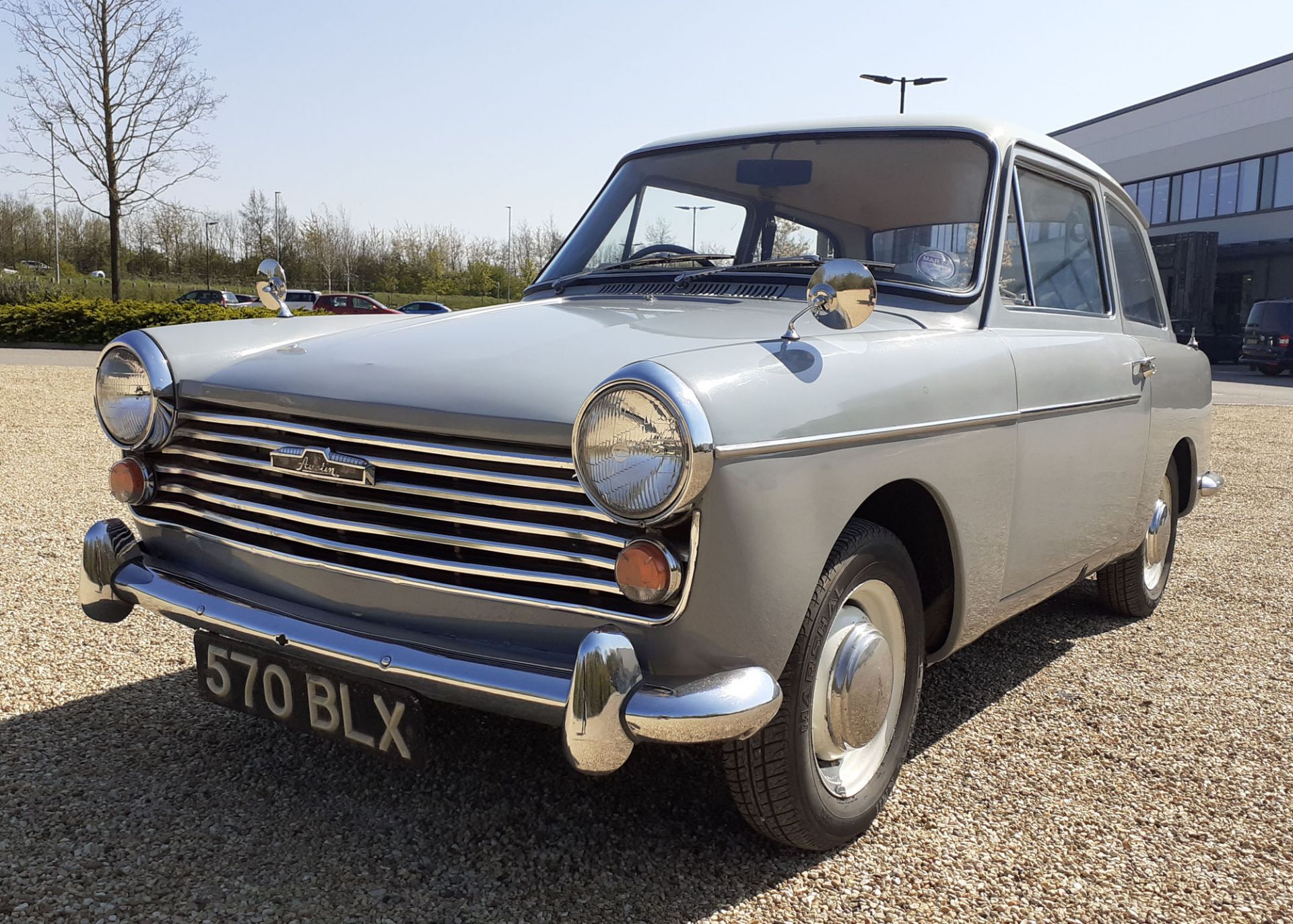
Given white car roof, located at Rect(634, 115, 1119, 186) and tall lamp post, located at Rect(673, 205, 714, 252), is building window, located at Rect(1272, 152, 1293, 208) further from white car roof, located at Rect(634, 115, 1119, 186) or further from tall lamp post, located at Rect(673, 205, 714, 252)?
tall lamp post, located at Rect(673, 205, 714, 252)

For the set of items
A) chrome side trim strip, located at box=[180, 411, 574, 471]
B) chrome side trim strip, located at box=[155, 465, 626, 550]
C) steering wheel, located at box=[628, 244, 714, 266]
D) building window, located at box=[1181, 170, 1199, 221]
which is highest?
building window, located at box=[1181, 170, 1199, 221]

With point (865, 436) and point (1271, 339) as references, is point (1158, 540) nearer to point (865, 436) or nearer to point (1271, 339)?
point (865, 436)

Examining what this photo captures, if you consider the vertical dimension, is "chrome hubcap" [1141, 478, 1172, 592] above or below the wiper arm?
below

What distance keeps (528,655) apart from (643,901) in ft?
1.99

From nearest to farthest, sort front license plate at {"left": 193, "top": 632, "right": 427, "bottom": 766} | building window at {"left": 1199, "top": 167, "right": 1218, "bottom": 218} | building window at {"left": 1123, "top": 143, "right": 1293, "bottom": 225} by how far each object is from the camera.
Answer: front license plate at {"left": 193, "top": 632, "right": 427, "bottom": 766} < building window at {"left": 1123, "top": 143, "right": 1293, "bottom": 225} < building window at {"left": 1199, "top": 167, "right": 1218, "bottom": 218}

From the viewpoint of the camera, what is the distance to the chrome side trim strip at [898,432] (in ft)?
6.44

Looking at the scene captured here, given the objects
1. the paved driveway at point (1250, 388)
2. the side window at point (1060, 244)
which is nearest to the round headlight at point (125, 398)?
the side window at point (1060, 244)

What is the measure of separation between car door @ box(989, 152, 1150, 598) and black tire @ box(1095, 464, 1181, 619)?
599mm

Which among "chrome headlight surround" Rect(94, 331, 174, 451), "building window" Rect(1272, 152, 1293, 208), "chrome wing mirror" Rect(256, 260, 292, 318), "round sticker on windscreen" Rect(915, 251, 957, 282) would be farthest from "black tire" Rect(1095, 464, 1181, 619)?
"building window" Rect(1272, 152, 1293, 208)

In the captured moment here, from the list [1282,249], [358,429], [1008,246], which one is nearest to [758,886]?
[358,429]

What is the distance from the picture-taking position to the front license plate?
214 centimetres

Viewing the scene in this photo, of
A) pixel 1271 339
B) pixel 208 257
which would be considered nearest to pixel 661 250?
pixel 1271 339

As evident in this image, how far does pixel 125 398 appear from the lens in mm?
2566

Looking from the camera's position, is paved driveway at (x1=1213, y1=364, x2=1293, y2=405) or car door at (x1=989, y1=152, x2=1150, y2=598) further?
paved driveway at (x1=1213, y1=364, x2=1293, y2=405)
